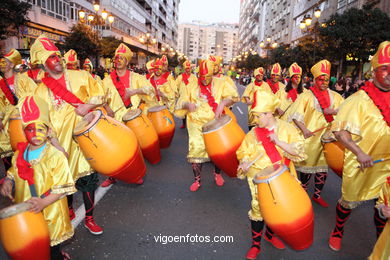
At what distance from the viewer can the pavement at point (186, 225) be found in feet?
10.9

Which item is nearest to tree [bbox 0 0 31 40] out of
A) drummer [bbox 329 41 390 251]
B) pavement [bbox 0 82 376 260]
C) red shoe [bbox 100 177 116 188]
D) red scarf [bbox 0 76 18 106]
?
red scarf [bbox 0 76 18 106]

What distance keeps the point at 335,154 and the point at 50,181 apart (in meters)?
3.14

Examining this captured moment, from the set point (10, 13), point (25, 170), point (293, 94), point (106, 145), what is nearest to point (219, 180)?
point (293, 94)

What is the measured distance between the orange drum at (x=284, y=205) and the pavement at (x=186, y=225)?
812 millimetres

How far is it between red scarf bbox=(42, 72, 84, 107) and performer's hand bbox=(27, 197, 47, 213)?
1.39 m

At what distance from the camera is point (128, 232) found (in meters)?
3.67

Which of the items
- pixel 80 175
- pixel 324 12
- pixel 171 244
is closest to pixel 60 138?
pixel 80 175

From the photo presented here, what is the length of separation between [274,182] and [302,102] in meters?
2.16

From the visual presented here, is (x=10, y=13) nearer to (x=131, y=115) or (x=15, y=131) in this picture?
(x=15, y=131)

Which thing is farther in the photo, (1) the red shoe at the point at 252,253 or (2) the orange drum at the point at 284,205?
(1) the red shoe at the point at 252,253

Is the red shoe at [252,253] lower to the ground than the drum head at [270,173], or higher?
lower

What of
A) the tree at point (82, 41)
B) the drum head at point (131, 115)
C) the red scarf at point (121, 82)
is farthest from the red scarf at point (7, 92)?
the tree at point (82, 41)

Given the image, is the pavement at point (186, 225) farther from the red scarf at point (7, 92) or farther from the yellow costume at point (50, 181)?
the red scarf at point (7, 92)

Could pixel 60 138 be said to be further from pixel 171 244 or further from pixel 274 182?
pixel 274 182
